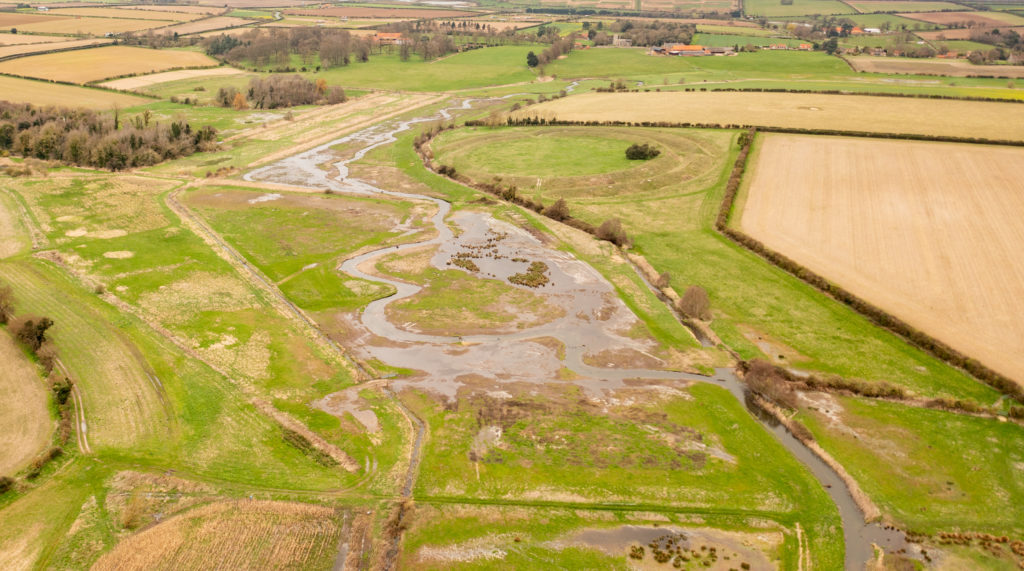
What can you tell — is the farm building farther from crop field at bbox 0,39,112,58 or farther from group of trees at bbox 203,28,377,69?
crop field at bbox 0,39,112,58

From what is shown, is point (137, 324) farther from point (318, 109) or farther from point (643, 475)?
point (318, 109)

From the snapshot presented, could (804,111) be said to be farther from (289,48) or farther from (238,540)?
(289,48)

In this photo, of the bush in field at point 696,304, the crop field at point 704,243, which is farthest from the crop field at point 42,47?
the bush in field at point 696,304

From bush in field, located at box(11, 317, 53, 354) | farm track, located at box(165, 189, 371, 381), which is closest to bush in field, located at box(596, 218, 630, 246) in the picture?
farm track, located at box(165, 189, 371, 381)

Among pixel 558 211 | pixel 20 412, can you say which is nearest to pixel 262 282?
pixel 20 412

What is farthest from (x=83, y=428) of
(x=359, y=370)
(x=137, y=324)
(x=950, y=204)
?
(x=950, y=204)

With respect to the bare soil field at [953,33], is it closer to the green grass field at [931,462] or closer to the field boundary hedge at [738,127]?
the field boundary hedge at [738,127]
